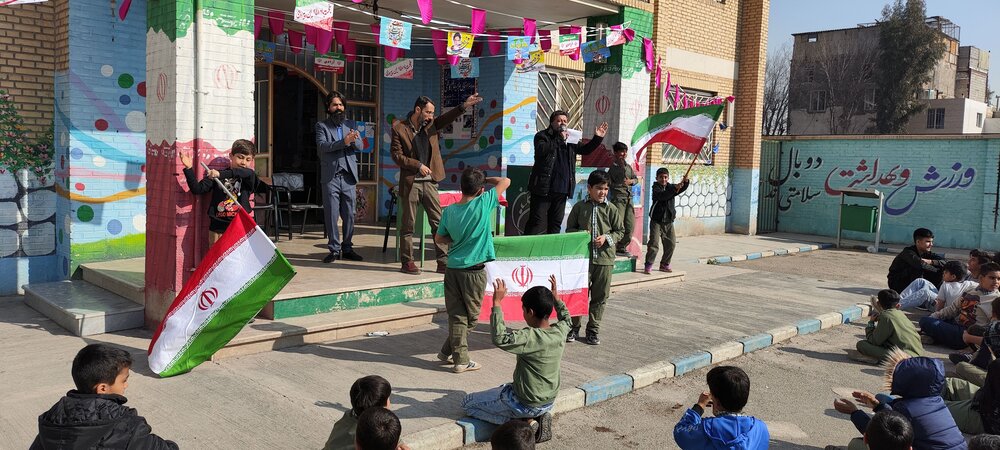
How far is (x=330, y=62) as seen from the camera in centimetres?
1247

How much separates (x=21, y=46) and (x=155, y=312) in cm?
380

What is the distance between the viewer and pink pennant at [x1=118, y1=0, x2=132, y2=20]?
7668 mm

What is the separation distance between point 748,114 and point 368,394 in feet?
55.1

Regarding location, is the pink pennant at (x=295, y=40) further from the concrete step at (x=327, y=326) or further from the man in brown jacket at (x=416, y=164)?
the concrete step at (x=327, y=326)

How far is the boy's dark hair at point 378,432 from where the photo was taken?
3.03m

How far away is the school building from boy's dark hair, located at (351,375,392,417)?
373 cm

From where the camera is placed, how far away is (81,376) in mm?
3152

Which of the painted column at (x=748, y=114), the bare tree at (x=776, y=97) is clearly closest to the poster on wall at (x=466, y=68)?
the painted column at (x=748, y=114)

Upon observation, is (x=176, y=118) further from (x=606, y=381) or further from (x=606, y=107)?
(x=606, y=107)

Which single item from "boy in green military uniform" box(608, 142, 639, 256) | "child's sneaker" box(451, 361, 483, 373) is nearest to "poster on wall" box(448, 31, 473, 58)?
"boy in green military uniform" box(608, 142, 639, 256)

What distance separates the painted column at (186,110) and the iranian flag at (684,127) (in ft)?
20.6

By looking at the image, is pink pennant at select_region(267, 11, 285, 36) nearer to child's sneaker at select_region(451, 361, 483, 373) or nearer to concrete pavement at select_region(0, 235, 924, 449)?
concrete pavement at select_region(0, 235, 924, 449)

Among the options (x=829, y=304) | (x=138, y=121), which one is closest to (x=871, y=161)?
(x=829, y=304)

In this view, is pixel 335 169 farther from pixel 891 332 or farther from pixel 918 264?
pixel 918 264
